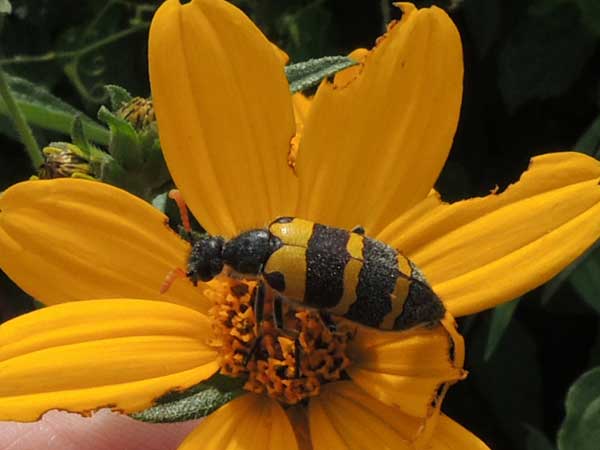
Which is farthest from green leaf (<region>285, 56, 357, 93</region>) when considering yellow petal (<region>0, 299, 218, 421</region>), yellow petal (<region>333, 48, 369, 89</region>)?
yellow petal (<region>0, 299, 218, 421</region>)

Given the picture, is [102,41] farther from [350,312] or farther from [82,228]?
[350,312]

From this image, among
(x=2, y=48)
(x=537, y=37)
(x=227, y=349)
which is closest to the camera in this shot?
(x=227, y=349)

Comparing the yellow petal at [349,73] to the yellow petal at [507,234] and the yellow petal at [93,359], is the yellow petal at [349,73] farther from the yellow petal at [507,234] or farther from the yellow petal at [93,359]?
the yellow petal at [93,359]

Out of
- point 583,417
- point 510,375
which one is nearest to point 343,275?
point 583,417

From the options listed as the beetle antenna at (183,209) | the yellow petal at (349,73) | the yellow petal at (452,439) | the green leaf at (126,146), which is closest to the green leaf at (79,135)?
the green leaf at (126,146)

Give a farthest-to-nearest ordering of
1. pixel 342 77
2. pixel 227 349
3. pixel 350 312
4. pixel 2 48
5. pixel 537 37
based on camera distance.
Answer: pixel 2 48
pixel 537 37
pixel 342 77
pixel 227 349
pixel 350 312

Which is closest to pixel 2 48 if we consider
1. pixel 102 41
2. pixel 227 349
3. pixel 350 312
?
pixel 102 41

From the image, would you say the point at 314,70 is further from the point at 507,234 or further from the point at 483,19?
the point at 483,19
